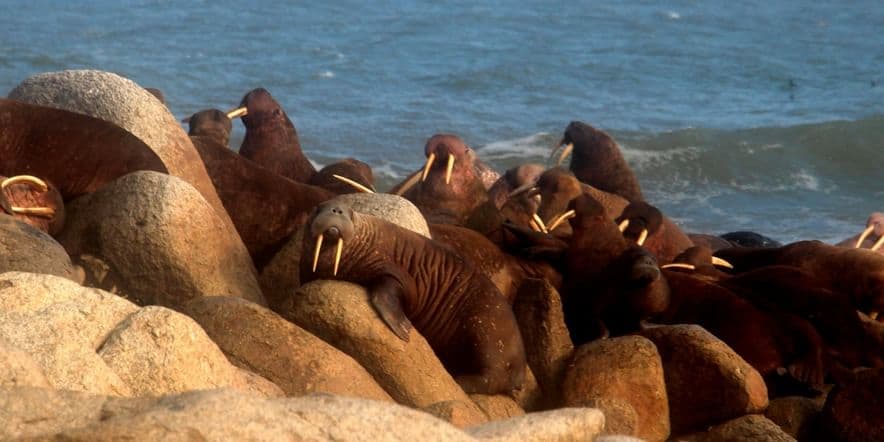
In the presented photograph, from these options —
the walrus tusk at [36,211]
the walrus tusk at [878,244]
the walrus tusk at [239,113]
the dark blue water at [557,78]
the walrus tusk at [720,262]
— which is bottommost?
the dark blue water at [557,78]

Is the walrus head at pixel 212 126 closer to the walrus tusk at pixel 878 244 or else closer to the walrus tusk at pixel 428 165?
the walrus tusk at pixel 428 165

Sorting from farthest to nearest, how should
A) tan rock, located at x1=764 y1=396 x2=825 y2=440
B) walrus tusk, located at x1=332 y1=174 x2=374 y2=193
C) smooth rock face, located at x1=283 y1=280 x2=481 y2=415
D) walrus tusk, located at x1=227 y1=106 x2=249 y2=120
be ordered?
walrus tusk, located at x1=227 y1=106 x2=249 y2=120 < walrus tusk, located at x1=332 y1=174 x2=374 y2=193 < tan rock, located at x1=764 y1=396 x2=825 y2=440 < smooth rock face, located at x1=283 y1=280 x2=481 y2=415

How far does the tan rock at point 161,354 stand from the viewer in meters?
4.83

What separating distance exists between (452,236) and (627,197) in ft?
14.0

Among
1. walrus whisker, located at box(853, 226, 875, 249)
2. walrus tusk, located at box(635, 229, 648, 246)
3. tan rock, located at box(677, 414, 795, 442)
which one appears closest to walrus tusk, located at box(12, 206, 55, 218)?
tan rock, located at box(677, 414, 795, 442)

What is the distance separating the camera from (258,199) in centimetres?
866

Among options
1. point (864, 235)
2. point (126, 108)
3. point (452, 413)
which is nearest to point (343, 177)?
point (126, 108)

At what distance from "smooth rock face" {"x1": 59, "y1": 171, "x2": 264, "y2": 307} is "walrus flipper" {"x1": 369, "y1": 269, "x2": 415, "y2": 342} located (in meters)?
0.65

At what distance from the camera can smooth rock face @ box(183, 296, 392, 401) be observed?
19.1 feet

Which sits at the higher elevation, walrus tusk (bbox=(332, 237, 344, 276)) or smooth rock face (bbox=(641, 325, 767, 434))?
walrus tusk (bbox=(332, 237, 344, 276))

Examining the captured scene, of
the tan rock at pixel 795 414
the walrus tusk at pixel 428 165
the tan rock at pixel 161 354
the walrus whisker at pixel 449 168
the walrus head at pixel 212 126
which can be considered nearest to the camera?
the tan rock at pixel 161 354

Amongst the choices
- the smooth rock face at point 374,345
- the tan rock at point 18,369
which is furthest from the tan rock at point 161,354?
the smooth rock face at point 374,345

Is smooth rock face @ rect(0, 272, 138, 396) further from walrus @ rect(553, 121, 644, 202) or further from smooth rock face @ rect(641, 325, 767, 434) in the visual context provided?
walrus @ rect(553, 121, 644, 202)

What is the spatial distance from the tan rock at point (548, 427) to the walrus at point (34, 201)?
365cm
